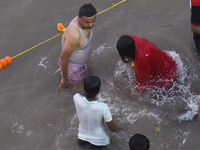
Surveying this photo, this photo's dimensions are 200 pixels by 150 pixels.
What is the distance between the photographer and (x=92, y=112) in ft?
8.81

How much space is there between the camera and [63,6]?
6.12 meters

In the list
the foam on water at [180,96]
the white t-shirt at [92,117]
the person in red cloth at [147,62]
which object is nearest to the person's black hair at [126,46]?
the person in red cloth at [147,62]

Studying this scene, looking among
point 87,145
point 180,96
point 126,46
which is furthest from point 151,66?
point 87,145

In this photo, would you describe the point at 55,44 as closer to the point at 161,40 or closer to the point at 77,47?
the point at 77,47

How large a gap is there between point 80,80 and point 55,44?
1314mm

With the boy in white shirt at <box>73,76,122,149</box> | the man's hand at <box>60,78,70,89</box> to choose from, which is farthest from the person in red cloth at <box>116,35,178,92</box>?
the man's hand at <box>60,78,70,89</box>

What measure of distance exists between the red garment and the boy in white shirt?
88cm

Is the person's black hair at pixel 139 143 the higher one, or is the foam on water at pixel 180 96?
the person's black hair at pixel 139 143

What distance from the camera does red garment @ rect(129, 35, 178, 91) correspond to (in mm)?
3154

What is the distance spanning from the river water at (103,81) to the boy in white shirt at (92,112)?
700 mm

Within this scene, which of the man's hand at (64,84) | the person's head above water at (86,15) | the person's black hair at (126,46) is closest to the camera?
the person's black hair at (126,46)

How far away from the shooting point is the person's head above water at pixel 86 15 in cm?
335

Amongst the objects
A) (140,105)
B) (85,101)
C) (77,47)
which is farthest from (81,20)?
(140,105)

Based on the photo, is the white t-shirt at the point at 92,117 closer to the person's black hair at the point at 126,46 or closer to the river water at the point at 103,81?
the river water at the point at 103,81
